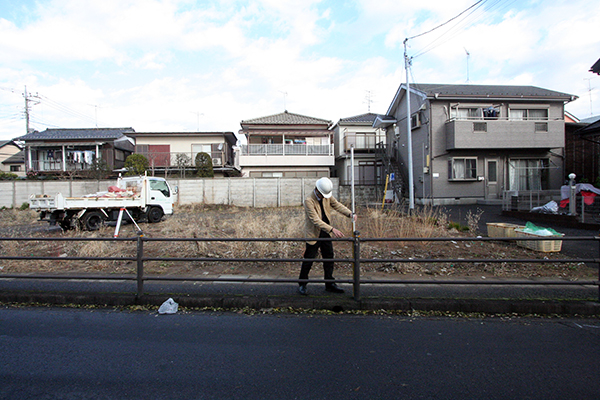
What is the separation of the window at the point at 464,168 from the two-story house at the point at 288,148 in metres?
10.0

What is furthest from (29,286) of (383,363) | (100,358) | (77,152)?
(77,152)

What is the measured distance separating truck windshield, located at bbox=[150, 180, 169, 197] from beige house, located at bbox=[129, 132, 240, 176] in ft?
42.6

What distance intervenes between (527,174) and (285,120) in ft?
56.9

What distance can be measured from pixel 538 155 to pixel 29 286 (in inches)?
934

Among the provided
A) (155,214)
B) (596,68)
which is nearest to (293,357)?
(596,68)

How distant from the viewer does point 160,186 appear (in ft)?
50.3

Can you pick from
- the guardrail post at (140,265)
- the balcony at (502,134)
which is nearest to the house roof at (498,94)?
the balcony at (502,134)

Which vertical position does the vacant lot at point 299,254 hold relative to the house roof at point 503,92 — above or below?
below

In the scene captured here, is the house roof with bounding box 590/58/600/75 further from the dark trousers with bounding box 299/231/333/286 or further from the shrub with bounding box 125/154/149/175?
the shrub with bounding box 125/154/149/175

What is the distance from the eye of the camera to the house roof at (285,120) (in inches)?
1115

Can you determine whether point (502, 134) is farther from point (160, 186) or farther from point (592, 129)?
point (160, 186)

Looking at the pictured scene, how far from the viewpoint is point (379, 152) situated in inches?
1050

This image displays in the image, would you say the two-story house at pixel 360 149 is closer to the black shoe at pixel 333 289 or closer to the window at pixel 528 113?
the window at pixel 528 113

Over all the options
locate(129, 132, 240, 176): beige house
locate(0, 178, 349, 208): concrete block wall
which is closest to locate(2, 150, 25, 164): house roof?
locate(129, 132, 240, 176): beige house
